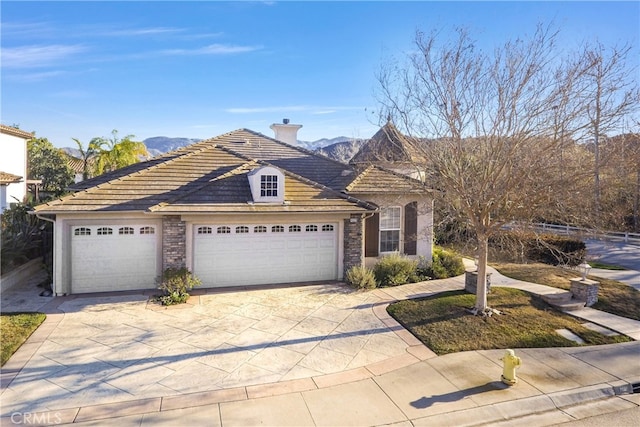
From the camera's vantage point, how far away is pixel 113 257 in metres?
12.7

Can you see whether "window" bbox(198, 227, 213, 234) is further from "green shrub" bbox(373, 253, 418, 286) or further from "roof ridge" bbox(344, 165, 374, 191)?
"green shrub" bbox(373, 253, 418, 286)

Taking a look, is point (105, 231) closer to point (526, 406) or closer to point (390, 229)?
point (390, 229)

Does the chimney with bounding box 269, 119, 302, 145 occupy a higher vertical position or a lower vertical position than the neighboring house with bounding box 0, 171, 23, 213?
higher

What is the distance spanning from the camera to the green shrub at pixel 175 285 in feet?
38.6

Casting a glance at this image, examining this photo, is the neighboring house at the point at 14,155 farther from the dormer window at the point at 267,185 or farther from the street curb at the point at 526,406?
the street curb at the point at 526,406

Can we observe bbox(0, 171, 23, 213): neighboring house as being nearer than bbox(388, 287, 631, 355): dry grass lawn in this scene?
No

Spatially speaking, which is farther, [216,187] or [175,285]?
[216,187]

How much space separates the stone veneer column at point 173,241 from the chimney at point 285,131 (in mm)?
12129

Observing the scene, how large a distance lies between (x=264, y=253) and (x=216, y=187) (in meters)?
2.95

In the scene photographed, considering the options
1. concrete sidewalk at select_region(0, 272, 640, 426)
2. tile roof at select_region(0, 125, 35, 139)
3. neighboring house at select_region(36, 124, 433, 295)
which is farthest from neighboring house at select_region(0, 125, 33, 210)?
concrete sidewalk at select_region(0, 272, 640, 426)

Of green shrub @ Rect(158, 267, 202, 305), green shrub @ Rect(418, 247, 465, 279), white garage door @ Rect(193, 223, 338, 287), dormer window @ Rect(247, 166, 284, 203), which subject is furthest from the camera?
green shrub @ Rect(418, 247, 465, 279)

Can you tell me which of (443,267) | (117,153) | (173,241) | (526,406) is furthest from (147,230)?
(117,153)

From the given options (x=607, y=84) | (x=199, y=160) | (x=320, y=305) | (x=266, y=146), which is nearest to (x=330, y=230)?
(x=320, y=305)

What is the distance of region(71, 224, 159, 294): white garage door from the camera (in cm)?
1238
